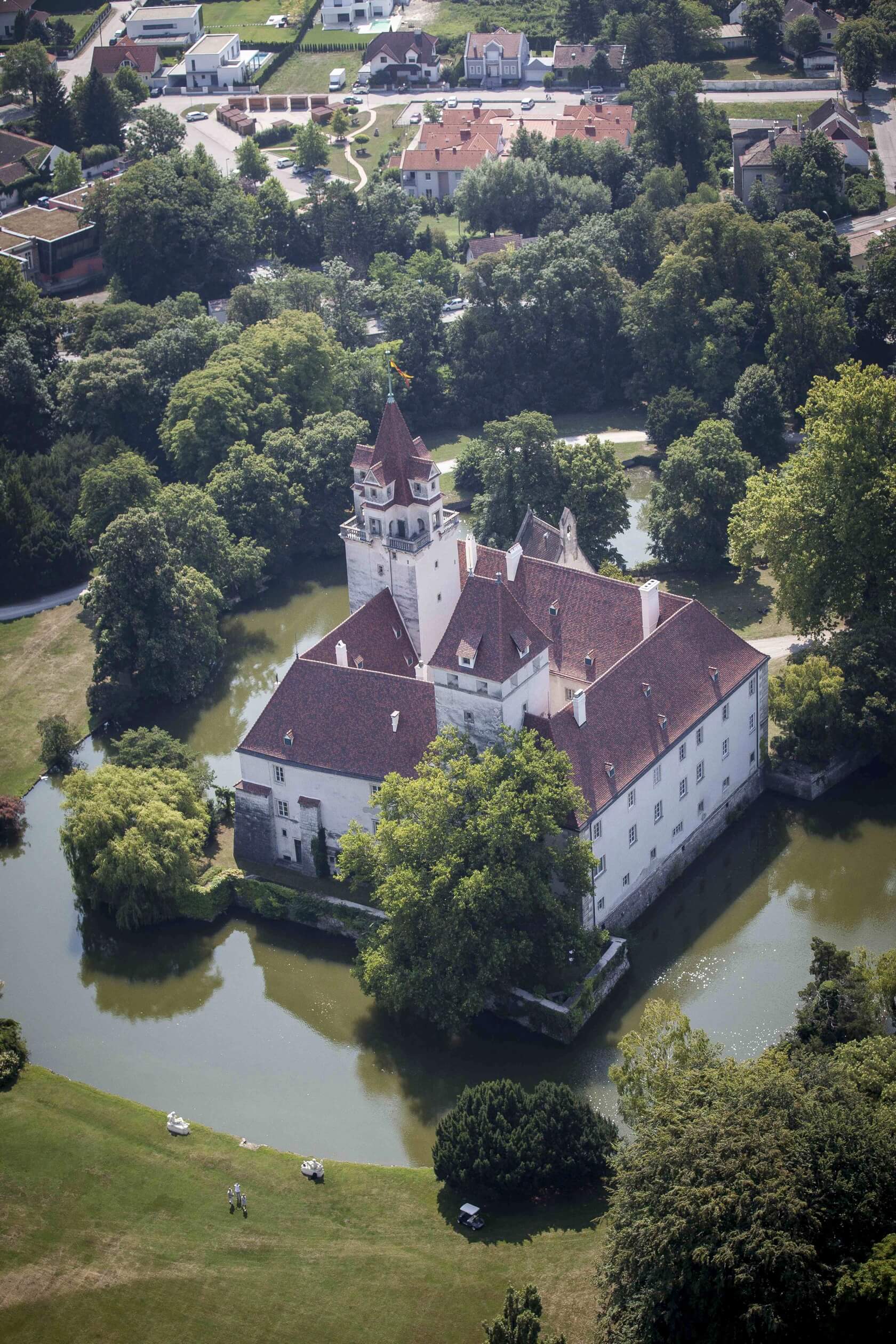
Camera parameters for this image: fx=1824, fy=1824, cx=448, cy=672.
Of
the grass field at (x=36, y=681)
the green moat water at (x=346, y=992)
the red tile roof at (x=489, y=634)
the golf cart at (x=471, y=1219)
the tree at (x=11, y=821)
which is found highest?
the red tile roof at (x=489, y=634)

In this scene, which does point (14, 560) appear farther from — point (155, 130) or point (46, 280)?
point (155, 130)

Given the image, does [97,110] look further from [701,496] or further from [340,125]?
[701,496]

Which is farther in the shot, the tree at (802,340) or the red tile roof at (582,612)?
the tree at (802,340)

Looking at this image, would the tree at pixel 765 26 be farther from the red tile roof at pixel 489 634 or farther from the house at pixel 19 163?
the red tile roof at pixel 489 634

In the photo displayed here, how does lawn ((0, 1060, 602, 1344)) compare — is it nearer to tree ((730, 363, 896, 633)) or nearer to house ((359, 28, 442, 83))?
tree ((730, 363, 896, 633))

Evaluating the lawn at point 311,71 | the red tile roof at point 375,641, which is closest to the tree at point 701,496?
the red tile roof at point 375,641

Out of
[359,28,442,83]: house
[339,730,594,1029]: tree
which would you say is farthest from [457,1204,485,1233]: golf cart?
[359,28,442,83]: house

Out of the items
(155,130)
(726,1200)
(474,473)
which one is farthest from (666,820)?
(155,130)
